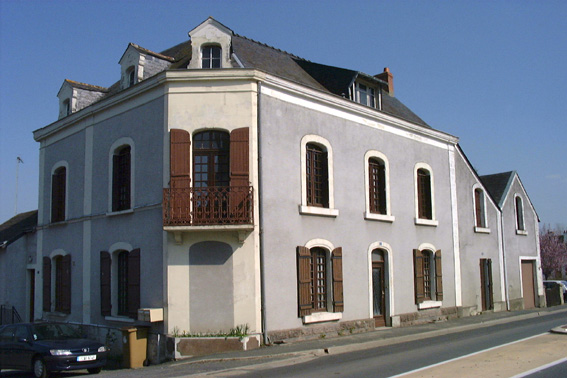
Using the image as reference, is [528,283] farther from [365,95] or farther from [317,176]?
[317,176]

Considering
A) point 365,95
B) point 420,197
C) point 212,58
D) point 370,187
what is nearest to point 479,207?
point 420,197

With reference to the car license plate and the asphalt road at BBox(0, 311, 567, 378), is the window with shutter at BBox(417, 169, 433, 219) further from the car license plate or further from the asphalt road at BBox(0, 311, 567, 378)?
the car license plate

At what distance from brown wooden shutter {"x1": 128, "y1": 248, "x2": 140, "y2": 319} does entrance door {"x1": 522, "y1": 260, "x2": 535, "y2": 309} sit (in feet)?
63.7

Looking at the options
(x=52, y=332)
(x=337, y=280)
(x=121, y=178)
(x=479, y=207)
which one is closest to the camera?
(x=52, y=332)

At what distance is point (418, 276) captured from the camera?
67.3 ft

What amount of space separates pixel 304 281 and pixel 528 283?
660 inches

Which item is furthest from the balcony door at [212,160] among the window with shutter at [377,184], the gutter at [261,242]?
the window with shutter at [377,184]

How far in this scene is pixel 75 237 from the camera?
19297mm

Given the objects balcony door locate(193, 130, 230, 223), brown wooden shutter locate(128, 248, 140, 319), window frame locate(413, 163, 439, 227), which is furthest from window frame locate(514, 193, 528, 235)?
brown wooden shutter locate(128, 248, 140, 319)

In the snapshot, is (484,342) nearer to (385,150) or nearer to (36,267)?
(385,150)

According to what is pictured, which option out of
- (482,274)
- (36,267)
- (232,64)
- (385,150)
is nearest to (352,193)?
(385,150)

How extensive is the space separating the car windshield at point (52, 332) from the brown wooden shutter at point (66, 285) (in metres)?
4.55

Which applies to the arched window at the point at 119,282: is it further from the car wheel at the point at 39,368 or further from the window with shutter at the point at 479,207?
the window with shutter at the point at 479,207

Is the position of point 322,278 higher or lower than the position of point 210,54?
lower
